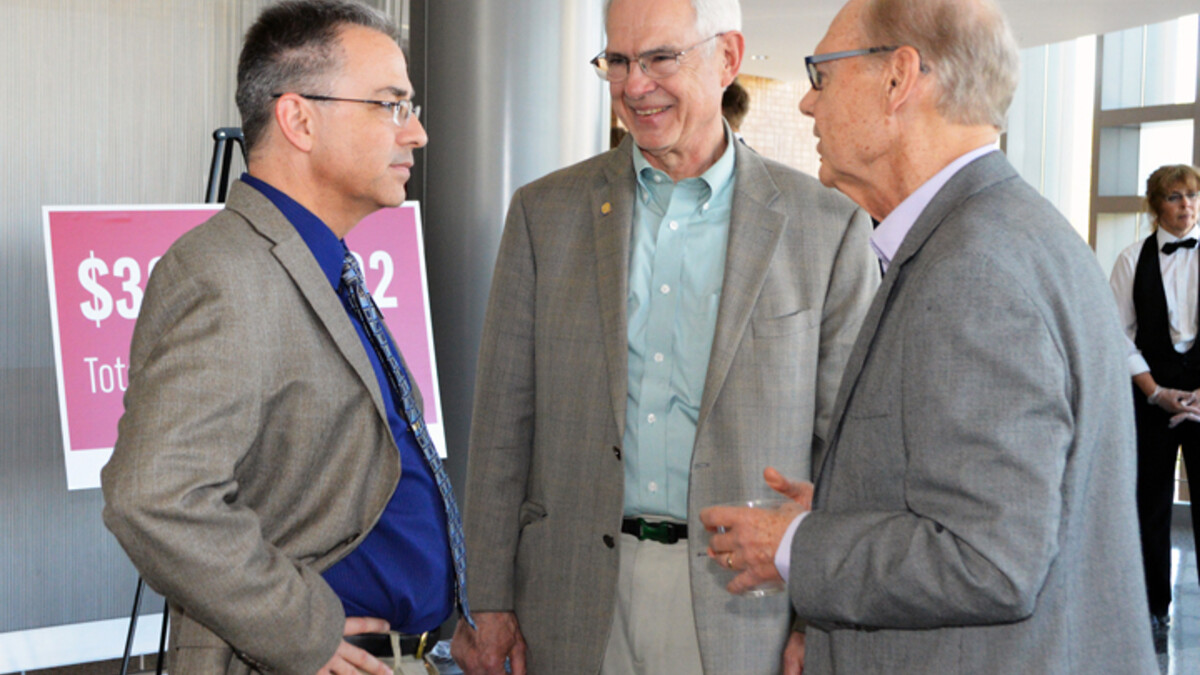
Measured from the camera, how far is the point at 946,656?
4.01ft

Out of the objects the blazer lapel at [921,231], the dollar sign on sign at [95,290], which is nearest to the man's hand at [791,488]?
the blazer lapel at [921,231]

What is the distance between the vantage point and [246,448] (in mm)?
1354

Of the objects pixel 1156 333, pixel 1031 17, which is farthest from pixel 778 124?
pixel 1156 333

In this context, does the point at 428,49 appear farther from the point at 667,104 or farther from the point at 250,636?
the point at 250,636

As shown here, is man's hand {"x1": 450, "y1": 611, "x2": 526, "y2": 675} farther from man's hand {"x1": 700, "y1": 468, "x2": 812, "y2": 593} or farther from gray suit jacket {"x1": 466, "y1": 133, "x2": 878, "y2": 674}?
man's hand {"x1": 700, "y1": 468, "x2": 812, "y2": 593}

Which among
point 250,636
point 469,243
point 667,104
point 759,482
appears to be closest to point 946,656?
point 759,482

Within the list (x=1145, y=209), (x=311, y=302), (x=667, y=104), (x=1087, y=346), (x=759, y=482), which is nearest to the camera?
(x=1087, y=346)

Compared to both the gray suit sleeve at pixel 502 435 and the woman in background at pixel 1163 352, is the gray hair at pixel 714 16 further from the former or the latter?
the woman in background at pixel 1163 352

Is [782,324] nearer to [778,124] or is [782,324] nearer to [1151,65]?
[1151,65]

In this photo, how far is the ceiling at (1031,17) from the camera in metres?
7.77

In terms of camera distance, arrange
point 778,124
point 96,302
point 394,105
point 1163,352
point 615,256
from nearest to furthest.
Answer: point 394,105
point 615,256
point 96,302
point 1163,352
point 778,124

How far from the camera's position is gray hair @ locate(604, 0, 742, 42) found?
1.98 meters

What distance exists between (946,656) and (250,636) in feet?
2.66

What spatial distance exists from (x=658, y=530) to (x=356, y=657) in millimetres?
594
